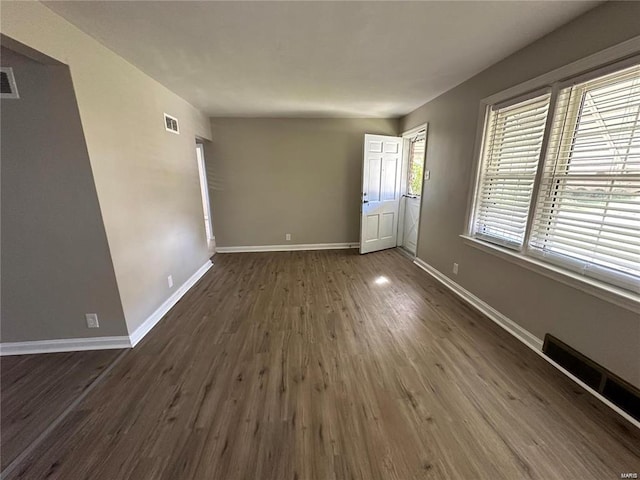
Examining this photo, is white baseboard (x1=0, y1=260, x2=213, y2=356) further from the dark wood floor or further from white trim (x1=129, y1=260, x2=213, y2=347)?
the dark wood floor

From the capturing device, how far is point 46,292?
2.01 meters

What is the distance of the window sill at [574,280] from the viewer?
4.93 feet

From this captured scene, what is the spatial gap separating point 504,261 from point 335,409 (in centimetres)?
200

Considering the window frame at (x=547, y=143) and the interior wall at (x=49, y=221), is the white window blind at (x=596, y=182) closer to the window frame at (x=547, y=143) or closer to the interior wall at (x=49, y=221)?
the window frame at (x=547, y=143)

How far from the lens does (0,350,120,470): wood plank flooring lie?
145cm

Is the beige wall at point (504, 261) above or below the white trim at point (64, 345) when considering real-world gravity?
above

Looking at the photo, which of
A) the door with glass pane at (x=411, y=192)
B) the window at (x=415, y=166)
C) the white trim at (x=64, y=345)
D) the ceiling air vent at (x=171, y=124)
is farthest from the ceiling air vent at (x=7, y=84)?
the window at (x=415, y=166)

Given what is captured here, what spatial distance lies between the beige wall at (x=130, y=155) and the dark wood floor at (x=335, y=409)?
0.62 m

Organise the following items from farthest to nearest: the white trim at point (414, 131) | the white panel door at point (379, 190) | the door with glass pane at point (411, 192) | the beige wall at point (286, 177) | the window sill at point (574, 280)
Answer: the door with glass pane at point (411, 192), the beige wall at point (286, 177), the white panel door at point (379, 190), the white trim at point (414, 131), the window sill at point (574, 280)

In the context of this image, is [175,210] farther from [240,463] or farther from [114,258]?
[240,463]

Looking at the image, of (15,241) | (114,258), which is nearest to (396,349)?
(114,258)

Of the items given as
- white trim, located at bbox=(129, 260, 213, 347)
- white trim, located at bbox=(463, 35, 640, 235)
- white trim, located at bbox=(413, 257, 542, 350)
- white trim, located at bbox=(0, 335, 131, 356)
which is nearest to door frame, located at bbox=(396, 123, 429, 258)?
white trim, located at bbox=(413, 257, 542, 350)

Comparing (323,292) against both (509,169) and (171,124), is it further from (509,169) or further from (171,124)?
(171,124)

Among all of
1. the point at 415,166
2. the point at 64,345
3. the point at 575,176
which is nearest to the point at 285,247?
the point at 415,166
